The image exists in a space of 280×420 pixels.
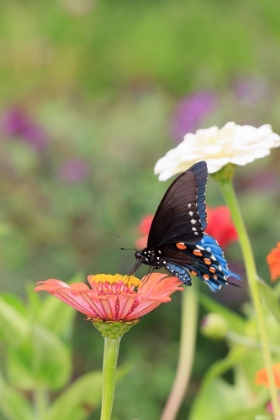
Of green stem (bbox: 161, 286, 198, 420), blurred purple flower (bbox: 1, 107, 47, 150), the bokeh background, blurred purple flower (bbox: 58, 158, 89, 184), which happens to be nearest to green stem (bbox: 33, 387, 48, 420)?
green stem (bbox: 161, 286, 198, 420)

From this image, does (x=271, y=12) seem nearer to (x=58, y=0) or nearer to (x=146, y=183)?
(x=58, y=0)

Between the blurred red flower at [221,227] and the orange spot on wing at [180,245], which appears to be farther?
the blurred red flower at [221,227]

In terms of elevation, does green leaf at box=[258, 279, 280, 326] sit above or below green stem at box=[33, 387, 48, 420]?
above

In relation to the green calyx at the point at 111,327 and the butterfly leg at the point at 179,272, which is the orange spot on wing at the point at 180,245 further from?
the green calyx at the point at 111,327

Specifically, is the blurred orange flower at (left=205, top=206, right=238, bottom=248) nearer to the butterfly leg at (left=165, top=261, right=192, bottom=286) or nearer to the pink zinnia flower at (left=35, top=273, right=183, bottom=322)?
the butterfly leg at (left=165, top=261, right=192, bottom=286)

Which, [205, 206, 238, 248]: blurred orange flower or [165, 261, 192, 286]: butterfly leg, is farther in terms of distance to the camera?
[205, 206, 238, 248]: blurred orange flower

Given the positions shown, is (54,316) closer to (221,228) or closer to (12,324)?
(12,324)

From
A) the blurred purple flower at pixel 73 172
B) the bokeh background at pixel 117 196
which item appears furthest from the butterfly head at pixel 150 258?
the blurred purple flower at pixel 73 172
